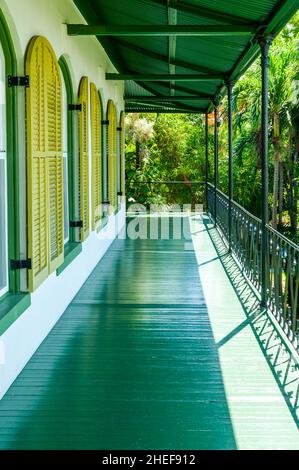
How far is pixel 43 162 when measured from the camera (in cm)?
480

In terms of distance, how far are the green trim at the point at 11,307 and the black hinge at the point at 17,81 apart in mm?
1374

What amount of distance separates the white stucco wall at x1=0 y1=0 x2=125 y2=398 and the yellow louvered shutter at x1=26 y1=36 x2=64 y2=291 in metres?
0.05

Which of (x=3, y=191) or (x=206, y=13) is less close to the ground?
(x=206, y=13)

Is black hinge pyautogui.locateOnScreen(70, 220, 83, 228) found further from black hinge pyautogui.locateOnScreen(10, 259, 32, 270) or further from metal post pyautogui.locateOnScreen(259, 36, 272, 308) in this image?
black hinge pyautogui.locateOnScreen(10, 259, 32, 270)

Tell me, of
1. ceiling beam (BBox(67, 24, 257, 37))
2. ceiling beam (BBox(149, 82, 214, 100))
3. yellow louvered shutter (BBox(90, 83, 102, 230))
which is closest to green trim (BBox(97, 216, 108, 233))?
yellow louvered shutter (BBox(90, 83, 102, 230))

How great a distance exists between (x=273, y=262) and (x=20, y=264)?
247 cm

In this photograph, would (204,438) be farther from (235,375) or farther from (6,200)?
(6,200)

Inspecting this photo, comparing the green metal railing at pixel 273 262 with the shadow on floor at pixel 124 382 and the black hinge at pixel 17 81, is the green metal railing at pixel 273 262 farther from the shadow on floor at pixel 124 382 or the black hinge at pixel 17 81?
the black hinge at pixel 17 81

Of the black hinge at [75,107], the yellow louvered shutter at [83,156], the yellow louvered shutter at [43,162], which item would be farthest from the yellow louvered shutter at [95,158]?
the yellow louvered shutter at [43,162]

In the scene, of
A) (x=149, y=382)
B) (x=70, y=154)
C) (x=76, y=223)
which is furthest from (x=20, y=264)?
(x=70, y=154)

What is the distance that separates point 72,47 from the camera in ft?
21.6

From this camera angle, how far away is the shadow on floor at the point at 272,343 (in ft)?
13.4

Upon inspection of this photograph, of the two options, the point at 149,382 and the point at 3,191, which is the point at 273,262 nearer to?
the point at 149,382

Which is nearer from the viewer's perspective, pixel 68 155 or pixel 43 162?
pixel 43 162
